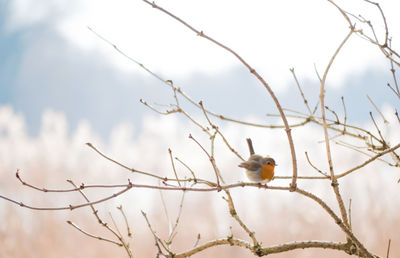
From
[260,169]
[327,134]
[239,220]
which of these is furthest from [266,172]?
[327,134]

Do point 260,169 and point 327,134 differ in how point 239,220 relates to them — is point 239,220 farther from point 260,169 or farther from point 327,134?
point 260,169

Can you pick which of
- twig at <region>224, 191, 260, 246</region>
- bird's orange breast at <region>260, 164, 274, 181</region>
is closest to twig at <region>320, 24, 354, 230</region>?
twig at <region>224, 191, 260, 246</region>

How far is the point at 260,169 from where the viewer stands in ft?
9.16

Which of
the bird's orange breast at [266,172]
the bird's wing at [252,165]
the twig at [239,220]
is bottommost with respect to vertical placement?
the twig at [239,220]

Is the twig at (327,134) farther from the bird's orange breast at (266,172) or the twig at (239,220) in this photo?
the bird's orange breast at (266,172)

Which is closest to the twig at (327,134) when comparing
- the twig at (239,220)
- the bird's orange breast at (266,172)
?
the twig at (239,220)

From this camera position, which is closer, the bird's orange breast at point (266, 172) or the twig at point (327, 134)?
the twig at point (327, 134)

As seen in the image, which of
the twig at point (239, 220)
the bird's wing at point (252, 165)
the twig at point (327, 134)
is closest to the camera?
the twig at point (327, 134)

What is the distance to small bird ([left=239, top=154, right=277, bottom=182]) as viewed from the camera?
2.77m

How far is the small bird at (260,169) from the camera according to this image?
2.77m

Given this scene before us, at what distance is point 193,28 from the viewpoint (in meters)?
1.16

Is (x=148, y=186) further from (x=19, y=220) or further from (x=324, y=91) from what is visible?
(x=19, y=220)

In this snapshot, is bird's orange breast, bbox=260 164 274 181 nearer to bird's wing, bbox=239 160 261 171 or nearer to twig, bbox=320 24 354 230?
bird's wing, bbox=239 160 261 171

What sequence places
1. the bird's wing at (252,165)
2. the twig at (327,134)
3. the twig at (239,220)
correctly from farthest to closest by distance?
the bird's wing at (252,165) → the twig at (239,220) → the twig at (327,134)
